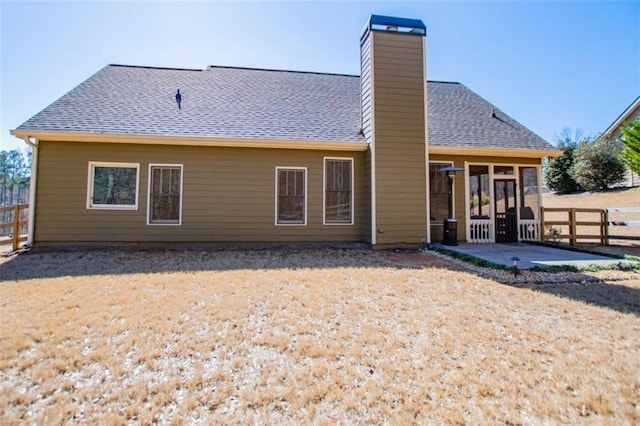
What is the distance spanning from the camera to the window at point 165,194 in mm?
8133

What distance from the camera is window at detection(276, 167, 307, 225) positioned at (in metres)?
8.55

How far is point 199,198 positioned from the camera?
820cm

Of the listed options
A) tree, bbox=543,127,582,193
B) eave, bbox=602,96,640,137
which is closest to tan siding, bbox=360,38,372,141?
tree, bbox=543,127,582,193

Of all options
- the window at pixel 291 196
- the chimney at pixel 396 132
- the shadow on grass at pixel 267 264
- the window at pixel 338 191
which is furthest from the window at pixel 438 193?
the window at pixel 291 196

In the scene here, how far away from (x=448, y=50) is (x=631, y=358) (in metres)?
11.3

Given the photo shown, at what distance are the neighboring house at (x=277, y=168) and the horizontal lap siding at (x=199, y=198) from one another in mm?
27

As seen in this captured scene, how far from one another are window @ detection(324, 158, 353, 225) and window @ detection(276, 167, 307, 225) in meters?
0.64

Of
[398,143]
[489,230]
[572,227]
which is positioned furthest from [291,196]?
[572,227]

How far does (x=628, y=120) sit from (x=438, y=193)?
20.2 meters

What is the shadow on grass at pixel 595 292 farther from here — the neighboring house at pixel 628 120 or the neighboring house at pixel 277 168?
the neighboring house at pixel 628 120

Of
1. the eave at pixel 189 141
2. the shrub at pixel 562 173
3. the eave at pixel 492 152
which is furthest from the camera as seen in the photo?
the shrub at pixel 562 173

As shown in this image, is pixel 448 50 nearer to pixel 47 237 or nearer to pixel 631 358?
pixel 631 358

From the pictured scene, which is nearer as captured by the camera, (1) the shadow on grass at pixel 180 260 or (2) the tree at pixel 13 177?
(1) the shadow on grass at pixel 180 260

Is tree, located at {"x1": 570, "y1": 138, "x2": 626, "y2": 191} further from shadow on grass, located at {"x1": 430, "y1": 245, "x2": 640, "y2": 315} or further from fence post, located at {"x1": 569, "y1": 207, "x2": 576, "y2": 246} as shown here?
shadow on grass, located at {"x1": 430, "y1": 245, "x2": 640, "y2": 315}
